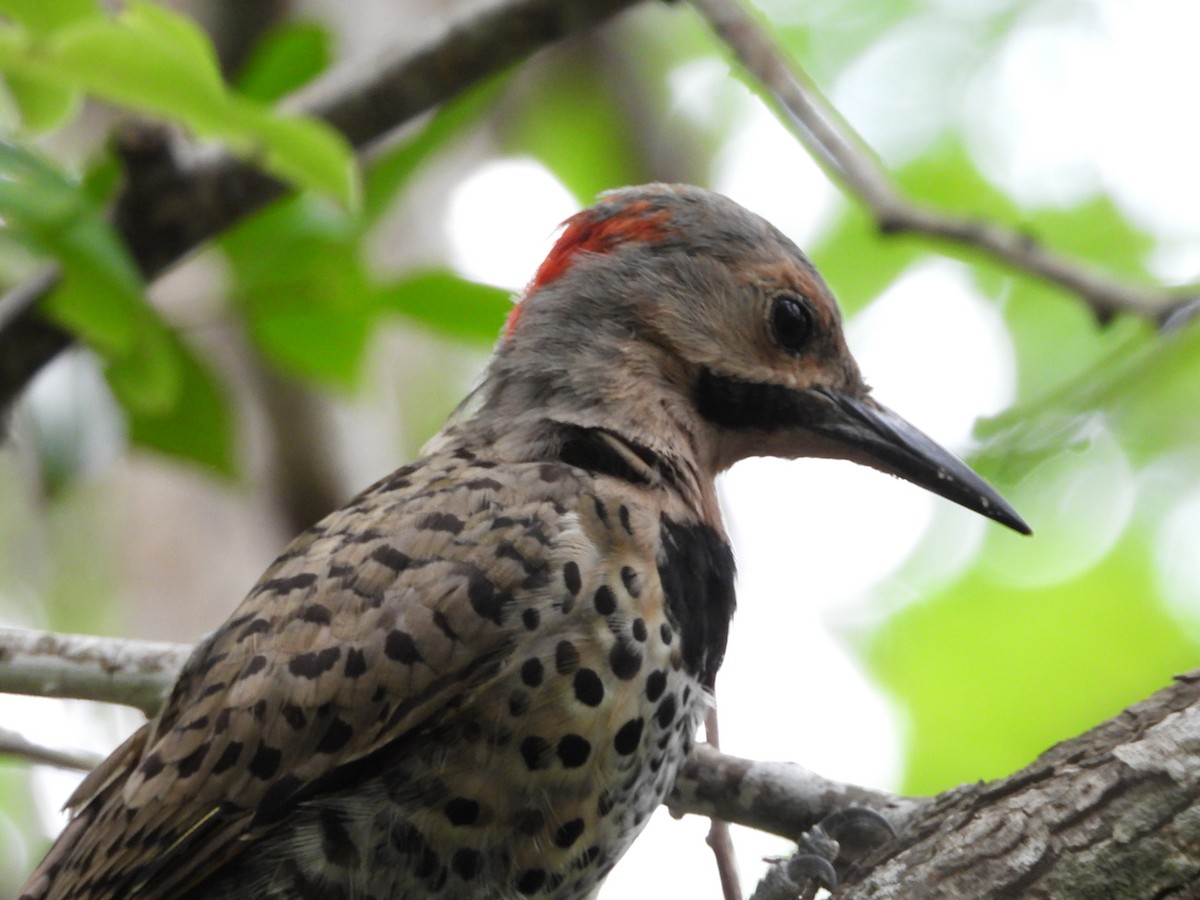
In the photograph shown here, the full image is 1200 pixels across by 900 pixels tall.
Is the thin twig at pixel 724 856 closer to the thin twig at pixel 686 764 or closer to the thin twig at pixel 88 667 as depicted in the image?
the thin twig at pixel 686 764

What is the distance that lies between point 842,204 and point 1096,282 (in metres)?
Answer: 4.51

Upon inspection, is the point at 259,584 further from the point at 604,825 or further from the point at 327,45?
the point at 327,45

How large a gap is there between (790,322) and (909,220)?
394mm

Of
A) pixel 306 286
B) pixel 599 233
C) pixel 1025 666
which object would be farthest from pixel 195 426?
pixel 1025 666

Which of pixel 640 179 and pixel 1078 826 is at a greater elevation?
pixel 640 179

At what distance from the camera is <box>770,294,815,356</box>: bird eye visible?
3549 mm

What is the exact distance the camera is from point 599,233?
Result: 3691mm

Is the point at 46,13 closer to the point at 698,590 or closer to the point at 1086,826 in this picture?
the point at 698,590

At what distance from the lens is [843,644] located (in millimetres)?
7473

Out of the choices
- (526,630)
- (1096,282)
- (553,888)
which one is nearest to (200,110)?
(526,630)

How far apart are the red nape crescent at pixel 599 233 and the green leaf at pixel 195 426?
982mm

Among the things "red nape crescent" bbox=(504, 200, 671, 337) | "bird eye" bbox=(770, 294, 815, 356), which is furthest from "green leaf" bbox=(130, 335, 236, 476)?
"bird eye" bbox=(770, 294, 815, 356)

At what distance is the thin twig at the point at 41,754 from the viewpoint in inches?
130

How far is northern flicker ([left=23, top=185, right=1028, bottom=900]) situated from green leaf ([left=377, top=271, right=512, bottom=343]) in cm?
72
